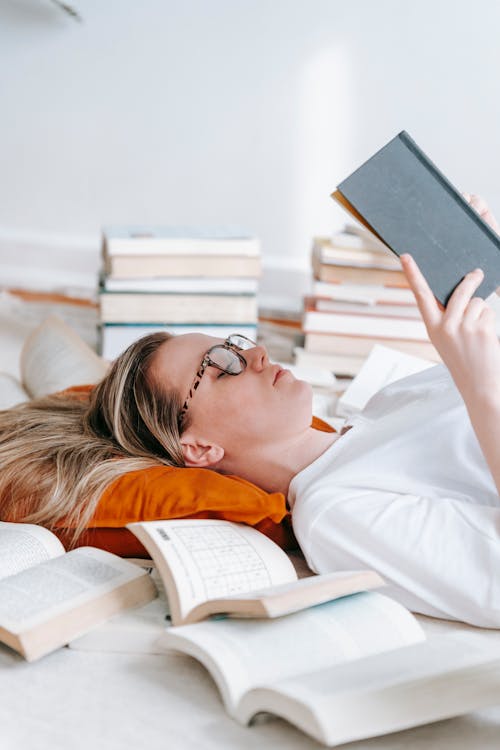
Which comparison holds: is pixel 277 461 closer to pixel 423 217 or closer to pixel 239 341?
pixel 239 341

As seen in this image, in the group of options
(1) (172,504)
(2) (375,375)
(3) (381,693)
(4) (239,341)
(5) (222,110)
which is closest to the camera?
(3) (381,693)

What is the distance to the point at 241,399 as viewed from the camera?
1.69 m

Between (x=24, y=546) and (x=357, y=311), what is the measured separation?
5.90 feet

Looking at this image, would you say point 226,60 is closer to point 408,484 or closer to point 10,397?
point 10,397

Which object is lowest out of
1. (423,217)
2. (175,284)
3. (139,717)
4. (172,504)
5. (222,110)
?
(139,717)

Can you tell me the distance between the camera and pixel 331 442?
5.71ft

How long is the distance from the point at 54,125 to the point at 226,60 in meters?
0.83

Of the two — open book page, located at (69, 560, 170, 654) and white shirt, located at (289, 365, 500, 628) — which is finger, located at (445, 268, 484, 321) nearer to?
white shirt, located at (289, 365, 500, 628)

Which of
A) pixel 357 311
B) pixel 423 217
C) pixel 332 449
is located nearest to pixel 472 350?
pixel 423 217

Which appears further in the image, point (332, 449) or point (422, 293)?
point (332, 449)

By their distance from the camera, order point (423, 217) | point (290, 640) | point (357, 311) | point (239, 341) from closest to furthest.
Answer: point (290, 640) → point (423, 217) → point (239, 341) → point (357, 311)

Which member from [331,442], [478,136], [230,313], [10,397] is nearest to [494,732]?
[331,442]

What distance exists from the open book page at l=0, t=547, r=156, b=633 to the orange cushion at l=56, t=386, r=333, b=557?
70 millimetres

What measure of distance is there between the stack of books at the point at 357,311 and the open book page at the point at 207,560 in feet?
5.39
